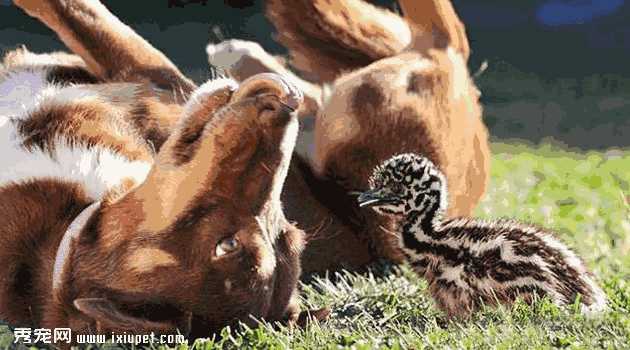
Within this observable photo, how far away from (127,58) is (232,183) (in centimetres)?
152

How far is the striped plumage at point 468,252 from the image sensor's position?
3.63 m

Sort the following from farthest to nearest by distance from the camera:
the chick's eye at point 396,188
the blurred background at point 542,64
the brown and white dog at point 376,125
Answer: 1. the blurred background at point 542,64
2. the brown and white dog at point 376,125
3. the chick's eye at point 396,188

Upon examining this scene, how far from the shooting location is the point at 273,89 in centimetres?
287

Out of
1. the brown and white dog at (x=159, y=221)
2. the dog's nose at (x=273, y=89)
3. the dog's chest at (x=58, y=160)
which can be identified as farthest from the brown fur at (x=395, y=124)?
the dog's nose at (x=273, y=89)

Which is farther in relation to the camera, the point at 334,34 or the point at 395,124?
the point at 334,34

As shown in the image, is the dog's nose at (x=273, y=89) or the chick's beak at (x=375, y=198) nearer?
the dog's nose at (x=273, y=89)

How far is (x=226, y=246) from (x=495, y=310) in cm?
103

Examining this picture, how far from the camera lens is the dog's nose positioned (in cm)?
286

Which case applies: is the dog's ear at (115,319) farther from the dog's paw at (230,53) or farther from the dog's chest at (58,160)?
the dog's paw at (230,53)

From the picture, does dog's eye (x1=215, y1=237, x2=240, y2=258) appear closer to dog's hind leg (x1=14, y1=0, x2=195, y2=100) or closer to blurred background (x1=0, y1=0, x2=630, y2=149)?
dog's hind leg (x1=14, y1=0, x2=195, y2=100)

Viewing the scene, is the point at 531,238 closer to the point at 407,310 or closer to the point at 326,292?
the point at 407,310

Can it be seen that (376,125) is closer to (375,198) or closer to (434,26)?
(434,26)

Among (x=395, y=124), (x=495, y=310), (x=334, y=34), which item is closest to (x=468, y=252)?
(x=495, y=310)

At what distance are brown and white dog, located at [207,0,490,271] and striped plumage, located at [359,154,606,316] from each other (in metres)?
0.66
